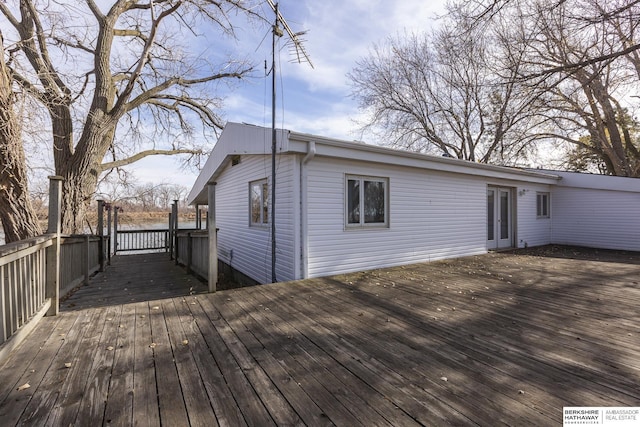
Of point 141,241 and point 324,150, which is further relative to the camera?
point 141,241

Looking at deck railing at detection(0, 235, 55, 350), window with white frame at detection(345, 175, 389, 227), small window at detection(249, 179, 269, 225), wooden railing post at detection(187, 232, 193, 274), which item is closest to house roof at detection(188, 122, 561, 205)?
window with white frame at detection(345, 175, 389, 227)

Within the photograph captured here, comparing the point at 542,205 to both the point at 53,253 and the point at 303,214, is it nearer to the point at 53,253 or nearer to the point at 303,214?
the point at 303,214

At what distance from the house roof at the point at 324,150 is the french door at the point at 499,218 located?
2.10ft

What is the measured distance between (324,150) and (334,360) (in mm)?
3548

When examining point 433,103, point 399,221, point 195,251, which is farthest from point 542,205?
point 195,251

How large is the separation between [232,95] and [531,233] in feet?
39.4

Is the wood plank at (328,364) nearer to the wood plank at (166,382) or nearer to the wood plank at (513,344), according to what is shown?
the wood plank at (166,382)

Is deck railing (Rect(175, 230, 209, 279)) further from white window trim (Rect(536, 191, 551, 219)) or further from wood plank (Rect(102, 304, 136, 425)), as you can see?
white window trim (Rect(536, 191, 551, 219))

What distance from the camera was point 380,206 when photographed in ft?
20.6

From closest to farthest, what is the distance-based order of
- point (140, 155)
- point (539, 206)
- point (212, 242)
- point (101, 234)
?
point (212, 242), point (101, 234), point (539, 206), point (140, 155)

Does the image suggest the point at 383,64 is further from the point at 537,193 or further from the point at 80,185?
the point at 80,185

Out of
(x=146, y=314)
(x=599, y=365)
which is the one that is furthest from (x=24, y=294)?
(x=599, y=365)

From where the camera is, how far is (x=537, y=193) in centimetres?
1021

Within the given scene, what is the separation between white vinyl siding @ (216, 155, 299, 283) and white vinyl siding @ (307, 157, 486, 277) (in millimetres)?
368
